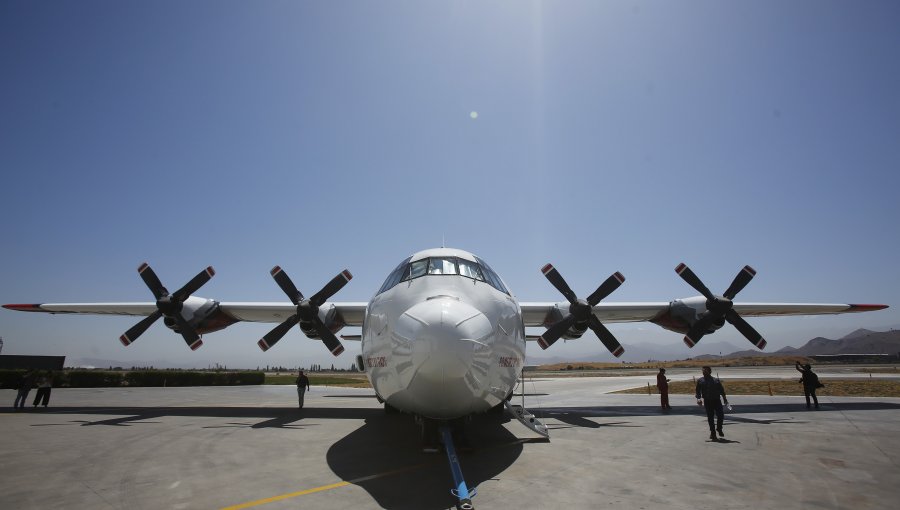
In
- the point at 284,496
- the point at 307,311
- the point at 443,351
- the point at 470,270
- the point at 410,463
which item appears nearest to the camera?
the point at 284,496

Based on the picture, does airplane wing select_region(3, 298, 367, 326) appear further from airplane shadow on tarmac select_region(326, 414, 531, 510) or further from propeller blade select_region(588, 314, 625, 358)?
propeller blade select_region(588, 314, 625, 358)

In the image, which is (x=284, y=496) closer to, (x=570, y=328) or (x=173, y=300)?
(x=570, y=328)

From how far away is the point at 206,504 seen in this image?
504 cm

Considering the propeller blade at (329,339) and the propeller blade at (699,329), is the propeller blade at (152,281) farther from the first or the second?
the propeller blade at (699,329)

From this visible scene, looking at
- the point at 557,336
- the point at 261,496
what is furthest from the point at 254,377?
the point at 261,496

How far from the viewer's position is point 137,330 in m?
17.2

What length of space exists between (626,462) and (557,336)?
7.57m

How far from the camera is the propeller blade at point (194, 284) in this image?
654 inches

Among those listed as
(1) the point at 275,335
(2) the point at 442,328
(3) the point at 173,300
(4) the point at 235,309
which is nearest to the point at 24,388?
(3) the point at 173,300

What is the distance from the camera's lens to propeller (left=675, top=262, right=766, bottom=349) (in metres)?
16.9

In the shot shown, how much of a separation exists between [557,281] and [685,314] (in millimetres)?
6910

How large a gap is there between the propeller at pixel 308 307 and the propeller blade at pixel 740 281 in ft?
50.0

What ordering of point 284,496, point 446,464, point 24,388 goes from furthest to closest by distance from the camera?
point 24,388 < point 446,464 < point 284,496

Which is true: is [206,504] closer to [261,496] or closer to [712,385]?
[261,496]
